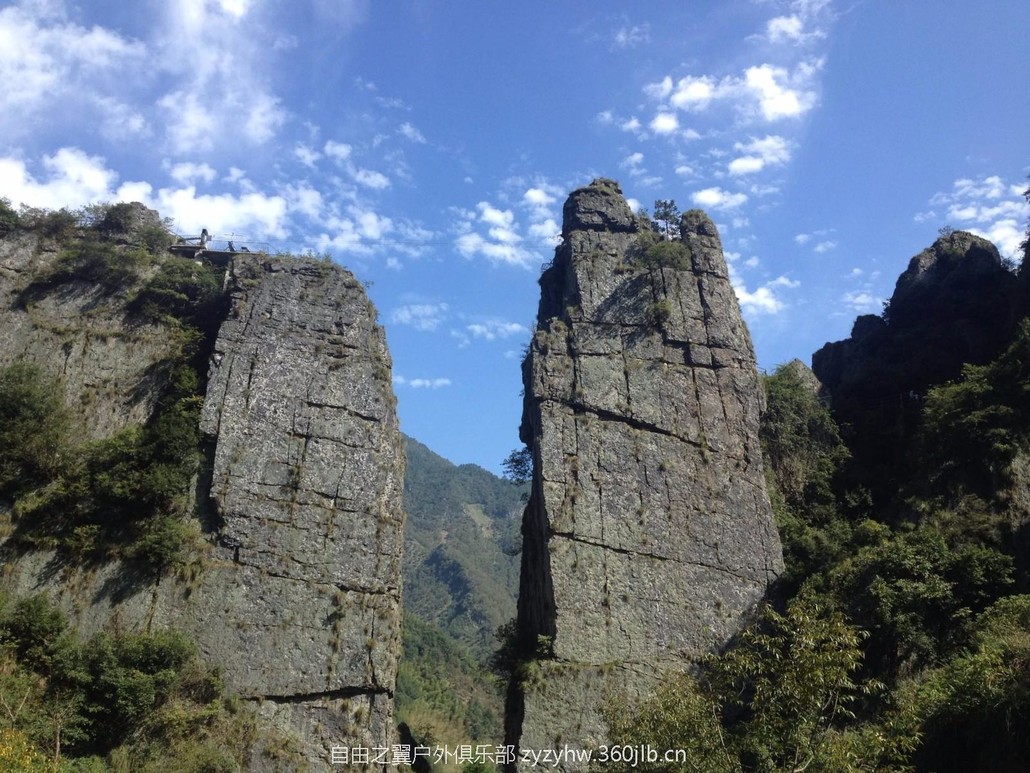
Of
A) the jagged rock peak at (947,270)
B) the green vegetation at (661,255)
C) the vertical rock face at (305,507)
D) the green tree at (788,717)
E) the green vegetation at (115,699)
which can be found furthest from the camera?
the jagged rock peak at (947,270)

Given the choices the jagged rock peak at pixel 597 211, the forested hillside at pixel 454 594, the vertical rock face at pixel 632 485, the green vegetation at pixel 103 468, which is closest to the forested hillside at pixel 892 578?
the vertical rock face at pixel 632 485

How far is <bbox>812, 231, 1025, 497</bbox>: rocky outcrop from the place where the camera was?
33.3 meters

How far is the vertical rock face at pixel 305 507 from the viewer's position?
2359cm

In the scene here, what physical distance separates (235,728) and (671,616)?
1302cm

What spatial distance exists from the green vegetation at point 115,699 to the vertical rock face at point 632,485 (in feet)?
28.0

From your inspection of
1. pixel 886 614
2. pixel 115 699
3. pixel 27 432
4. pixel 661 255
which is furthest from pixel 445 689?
pixel 886 614

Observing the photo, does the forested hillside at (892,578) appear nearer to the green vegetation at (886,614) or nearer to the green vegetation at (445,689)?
the green vegetation at (886,614)

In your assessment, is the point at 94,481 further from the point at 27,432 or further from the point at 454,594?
the point at 454,594

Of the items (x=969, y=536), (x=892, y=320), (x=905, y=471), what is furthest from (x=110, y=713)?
(x=892, y=320)

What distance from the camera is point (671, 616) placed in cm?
2538

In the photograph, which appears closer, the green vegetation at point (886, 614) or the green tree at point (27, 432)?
the green vegetation at point (886, 614)

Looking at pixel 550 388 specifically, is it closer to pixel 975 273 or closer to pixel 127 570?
pixel 127 570

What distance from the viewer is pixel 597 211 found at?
36.4 meters

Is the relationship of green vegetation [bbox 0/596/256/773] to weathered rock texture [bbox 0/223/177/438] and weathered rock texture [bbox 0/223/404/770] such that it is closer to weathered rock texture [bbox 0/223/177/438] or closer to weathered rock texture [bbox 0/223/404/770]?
weathered rock texture [bbox 0/223/404/770]
